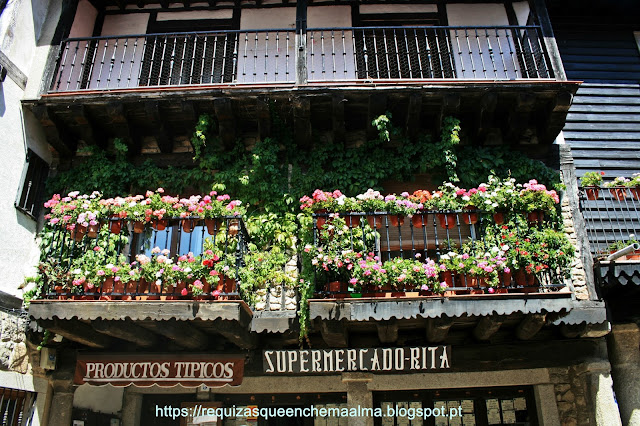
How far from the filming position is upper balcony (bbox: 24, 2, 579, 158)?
765 cm

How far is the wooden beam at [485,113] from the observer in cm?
765

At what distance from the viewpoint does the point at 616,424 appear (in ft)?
21.4

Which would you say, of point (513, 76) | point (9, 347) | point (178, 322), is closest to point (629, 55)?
point (513, 76)

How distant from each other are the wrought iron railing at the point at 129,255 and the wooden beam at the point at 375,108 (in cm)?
263

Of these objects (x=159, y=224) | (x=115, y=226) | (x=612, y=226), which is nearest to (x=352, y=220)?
(x=159, y=224)

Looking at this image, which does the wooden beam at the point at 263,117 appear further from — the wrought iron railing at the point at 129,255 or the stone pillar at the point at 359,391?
the stone pillar at the point at 359,391

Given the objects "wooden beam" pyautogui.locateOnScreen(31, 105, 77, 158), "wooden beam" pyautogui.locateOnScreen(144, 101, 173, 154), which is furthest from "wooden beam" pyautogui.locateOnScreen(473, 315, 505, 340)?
"wooden beam" pyautogui.locateOnScreen(31, 105, 77, 158)

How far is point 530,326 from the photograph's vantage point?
21.6 feet

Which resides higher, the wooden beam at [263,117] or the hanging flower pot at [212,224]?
the wooden beam at [263,117]

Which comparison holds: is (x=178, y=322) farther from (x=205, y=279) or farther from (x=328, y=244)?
(x=328, y=244)

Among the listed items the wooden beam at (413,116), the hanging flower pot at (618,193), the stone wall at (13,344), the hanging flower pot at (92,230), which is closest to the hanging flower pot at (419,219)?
the wooden beam at (413,116)

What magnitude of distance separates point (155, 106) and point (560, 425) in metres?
7.49

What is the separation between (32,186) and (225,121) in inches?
123

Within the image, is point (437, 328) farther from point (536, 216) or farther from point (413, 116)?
point (413, 116)
